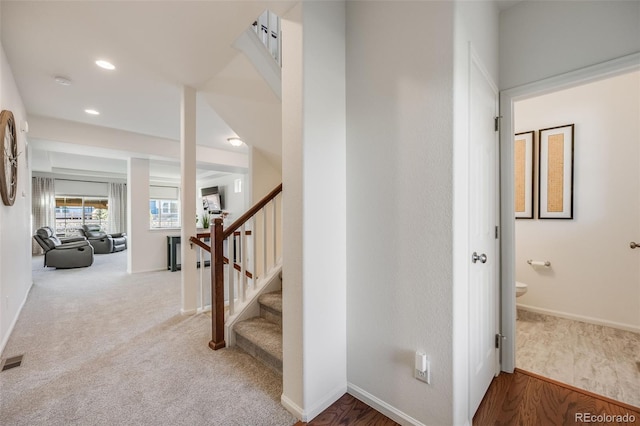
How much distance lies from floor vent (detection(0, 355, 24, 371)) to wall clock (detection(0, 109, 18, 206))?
129 centimetres

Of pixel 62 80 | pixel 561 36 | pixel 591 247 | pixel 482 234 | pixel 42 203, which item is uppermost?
pixel 62 80

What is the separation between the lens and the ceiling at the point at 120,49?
1921mm

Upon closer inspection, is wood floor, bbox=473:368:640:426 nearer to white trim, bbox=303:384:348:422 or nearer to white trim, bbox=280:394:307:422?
white trim, bbox=303:384:348:422

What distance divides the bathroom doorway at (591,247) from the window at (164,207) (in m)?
9.83

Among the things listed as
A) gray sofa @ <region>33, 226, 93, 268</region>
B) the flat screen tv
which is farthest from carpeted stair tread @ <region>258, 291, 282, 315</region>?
the flat screen tv

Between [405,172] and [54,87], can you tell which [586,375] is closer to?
[405,172]

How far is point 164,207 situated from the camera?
9.89m

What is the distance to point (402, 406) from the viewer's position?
1.49 meters

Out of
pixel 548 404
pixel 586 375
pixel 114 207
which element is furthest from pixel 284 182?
pixel 114 207

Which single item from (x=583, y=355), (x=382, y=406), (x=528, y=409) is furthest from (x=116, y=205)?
(x=583, y=355)

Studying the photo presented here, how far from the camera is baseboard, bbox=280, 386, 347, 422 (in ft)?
4.96

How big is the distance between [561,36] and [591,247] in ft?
7.04

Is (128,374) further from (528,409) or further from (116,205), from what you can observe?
(116,205)

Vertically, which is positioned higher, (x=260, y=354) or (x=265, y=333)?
(x=265, y=333)
